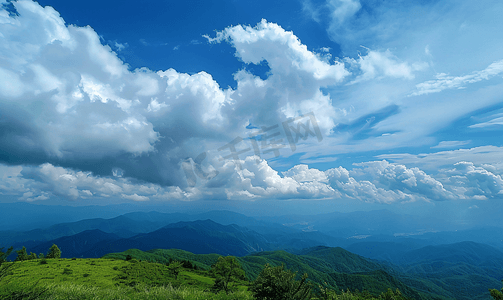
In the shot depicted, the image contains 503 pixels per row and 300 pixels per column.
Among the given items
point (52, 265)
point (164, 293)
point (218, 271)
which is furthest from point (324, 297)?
point (52, 265)

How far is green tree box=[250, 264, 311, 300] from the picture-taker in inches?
543

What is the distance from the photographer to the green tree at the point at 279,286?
13805 mm

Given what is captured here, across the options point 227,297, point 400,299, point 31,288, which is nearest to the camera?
point 31,288

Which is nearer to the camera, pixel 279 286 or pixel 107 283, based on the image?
pixel 279 286

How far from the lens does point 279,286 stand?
14.2 m

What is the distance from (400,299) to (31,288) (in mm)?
Answer: 51241

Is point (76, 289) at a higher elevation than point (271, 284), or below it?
higher

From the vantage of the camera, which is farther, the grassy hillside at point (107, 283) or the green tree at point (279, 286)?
A: the grassy hillside at point (107, 283)

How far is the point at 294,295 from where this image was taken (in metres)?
13.6

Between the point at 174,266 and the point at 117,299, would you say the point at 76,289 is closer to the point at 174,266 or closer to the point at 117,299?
the point at 117,299

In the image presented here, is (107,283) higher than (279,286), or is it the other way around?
(279,286)

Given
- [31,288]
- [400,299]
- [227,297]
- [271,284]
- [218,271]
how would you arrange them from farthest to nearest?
[218,271], [400,299], [227,297], [271,284], [31,288]

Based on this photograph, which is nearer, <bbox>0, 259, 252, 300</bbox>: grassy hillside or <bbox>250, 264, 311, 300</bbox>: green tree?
<bbox>250, 264, 311, 300</bbox>: green tree

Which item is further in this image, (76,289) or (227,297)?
(227,297)
